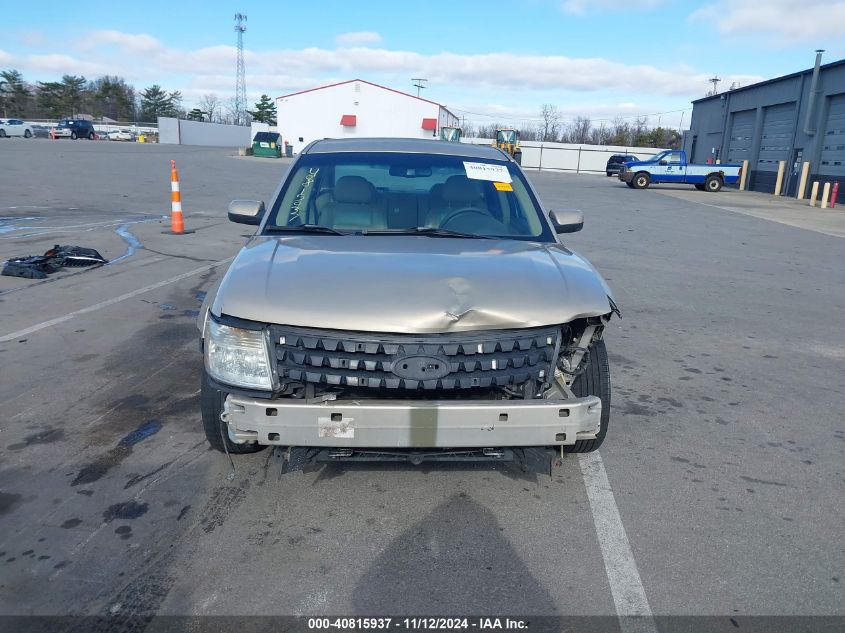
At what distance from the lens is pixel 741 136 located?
132ft

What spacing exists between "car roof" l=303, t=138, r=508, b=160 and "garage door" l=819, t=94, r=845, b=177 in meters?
29.1

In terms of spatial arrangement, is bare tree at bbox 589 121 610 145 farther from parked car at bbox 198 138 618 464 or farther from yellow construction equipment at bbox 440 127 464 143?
parked car at bbox 198 138 618 464

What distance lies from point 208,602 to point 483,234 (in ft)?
8.28

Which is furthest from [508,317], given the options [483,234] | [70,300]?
[70,300]

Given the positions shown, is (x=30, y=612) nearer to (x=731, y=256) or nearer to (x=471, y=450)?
(x=471, y=450)

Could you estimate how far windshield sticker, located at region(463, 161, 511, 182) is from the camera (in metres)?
4.57

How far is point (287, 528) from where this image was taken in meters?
3.11

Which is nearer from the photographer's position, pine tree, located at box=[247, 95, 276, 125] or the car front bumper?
the car front bumper

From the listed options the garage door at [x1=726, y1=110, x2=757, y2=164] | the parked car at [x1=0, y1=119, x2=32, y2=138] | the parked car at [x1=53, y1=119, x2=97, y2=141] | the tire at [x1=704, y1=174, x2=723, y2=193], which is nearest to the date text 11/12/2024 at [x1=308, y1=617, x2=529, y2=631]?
the tire at [x1=704, y1=174, x2=723, y2=193]

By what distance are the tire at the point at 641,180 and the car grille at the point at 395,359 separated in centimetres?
3397

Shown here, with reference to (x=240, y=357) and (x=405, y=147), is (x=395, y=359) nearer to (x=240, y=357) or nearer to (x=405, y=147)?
(x=240, y=357)

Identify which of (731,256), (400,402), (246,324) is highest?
(246,324)

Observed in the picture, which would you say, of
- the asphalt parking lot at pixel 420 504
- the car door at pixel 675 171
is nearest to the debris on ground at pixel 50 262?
the asphalt parking lot at pixel 420 504

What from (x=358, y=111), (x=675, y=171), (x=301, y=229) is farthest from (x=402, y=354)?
(x=358, y=111)
